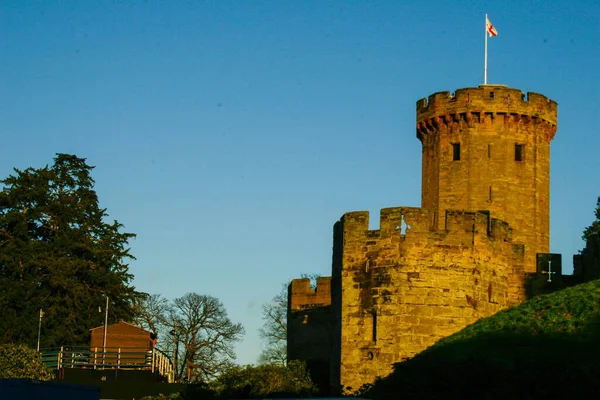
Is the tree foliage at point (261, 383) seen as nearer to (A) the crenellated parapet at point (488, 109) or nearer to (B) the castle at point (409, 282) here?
(B) the castle at point (409, 282)

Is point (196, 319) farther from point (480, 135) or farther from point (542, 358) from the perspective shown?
point (542, 358)

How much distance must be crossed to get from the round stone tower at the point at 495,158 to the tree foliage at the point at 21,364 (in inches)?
598

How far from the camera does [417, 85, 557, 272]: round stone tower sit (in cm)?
4575

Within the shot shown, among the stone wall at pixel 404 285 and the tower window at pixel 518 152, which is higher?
the tower window at pixel 518 152

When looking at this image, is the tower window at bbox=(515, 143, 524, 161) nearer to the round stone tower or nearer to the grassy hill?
the round stone tower

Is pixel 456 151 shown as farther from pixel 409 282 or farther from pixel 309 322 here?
pixel 409 282

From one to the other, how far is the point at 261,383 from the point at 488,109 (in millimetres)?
15552

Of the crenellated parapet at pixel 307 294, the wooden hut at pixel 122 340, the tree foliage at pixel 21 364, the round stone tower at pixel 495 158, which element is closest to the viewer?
the tree foliage at pixel 21 364

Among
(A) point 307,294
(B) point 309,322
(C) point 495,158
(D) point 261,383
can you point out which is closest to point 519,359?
(D) point 261,383

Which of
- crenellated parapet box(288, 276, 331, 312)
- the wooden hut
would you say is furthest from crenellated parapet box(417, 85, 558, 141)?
the wooden hut

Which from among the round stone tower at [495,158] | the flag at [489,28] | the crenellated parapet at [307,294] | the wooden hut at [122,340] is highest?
the flag at [489,28]

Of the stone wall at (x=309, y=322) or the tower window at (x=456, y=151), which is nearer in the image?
the stone wall at (x=309, y=322)

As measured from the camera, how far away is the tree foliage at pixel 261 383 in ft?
118

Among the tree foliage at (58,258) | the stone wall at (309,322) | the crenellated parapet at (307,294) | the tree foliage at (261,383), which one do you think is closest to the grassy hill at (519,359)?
the tree foliage at (261,383)
